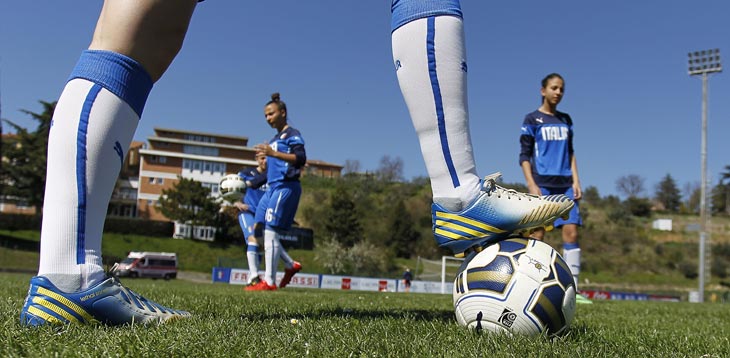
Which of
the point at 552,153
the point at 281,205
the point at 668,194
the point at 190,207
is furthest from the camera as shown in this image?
the point at 668,194

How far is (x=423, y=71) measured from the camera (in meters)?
2.17

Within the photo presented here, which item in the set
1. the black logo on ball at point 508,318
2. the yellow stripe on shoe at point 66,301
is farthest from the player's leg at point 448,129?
the yellow stripe on shoe at point 66,301

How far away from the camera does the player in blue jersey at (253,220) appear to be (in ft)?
30.8

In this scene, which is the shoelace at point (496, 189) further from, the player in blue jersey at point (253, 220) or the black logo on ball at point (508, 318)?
the player in blue jersey at point (253, 220)

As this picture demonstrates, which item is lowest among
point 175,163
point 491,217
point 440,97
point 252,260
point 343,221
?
point 343,221

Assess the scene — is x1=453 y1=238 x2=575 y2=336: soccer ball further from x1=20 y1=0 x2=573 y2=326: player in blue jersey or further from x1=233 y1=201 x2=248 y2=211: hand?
x1=233 y1=201 x2=248 y2=211: hand

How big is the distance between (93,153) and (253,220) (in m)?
8.34

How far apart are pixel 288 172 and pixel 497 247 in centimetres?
663

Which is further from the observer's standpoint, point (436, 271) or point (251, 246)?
point (436, 271)

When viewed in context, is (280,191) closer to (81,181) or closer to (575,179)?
(575,179)

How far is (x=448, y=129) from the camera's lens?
2189 millimetres

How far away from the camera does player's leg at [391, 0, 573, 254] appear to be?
7.10ft

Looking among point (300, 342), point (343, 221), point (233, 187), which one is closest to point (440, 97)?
point (300, 342)

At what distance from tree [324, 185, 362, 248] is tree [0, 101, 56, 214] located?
28375 mm
